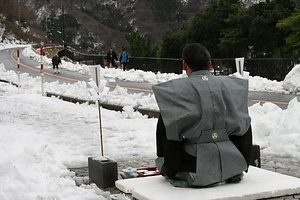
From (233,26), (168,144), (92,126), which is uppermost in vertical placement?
(233,26)

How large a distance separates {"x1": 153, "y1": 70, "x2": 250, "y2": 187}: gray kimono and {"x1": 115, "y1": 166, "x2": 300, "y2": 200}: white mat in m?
0.12

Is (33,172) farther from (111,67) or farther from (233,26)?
(233,26)

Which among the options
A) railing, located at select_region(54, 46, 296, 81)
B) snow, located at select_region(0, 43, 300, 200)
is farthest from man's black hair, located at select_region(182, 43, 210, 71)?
railing, located at select_region(54, 46, 296, 81)

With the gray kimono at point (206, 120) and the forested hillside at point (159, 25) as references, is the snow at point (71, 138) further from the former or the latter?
the forested hillside at point (159, 25)

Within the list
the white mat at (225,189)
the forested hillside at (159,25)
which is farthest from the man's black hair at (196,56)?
the forested hillside at (159,25)

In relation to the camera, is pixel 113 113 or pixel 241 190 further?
pixel 113 113

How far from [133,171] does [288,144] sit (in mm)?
3200

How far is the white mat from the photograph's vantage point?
4484 mm

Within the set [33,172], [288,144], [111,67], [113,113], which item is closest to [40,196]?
[33,172]

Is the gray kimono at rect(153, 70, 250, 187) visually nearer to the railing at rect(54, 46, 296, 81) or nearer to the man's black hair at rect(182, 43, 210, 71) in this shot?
the man's black hair at rect(182, 43, 210, 71)

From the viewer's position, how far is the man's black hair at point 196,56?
468cm

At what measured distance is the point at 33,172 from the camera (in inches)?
268

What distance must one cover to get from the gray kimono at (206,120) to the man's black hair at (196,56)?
62 mm

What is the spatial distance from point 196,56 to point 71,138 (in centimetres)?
645
